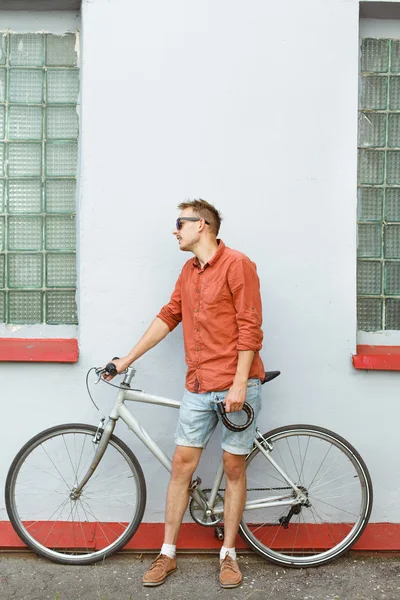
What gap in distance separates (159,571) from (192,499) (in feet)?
1.49

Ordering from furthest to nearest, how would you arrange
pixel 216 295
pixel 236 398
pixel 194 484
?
pixel 194 484 → pixel 216 295 → pixel 236 398

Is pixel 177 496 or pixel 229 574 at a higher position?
Answer: pixel 177 496

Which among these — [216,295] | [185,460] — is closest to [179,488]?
[185,460]

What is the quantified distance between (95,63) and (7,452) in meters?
2.57

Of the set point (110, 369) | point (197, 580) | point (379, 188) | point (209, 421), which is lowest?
point (197, 580)

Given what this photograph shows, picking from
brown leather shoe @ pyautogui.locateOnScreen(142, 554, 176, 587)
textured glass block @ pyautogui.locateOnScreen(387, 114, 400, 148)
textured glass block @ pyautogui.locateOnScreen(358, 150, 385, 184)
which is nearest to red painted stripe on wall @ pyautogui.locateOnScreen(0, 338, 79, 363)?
brown leather shoe @ pyautogui.locateOnScreen(142, 554, 176, 587)

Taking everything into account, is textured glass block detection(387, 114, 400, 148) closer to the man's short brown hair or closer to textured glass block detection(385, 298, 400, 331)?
textured glass block detection(385, 298, 400, 331)

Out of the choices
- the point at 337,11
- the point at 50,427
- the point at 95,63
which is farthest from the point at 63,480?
the point at 337,11

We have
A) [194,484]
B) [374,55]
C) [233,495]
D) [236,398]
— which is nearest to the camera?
[236,398]

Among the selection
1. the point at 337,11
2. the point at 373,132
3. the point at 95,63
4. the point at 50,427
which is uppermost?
the point at 337,11

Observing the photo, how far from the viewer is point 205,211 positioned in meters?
4.12

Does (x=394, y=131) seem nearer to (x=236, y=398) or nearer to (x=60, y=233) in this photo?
(x=236, y=398)

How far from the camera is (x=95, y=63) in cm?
454

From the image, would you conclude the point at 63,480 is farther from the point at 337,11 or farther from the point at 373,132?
the point at 337,11
